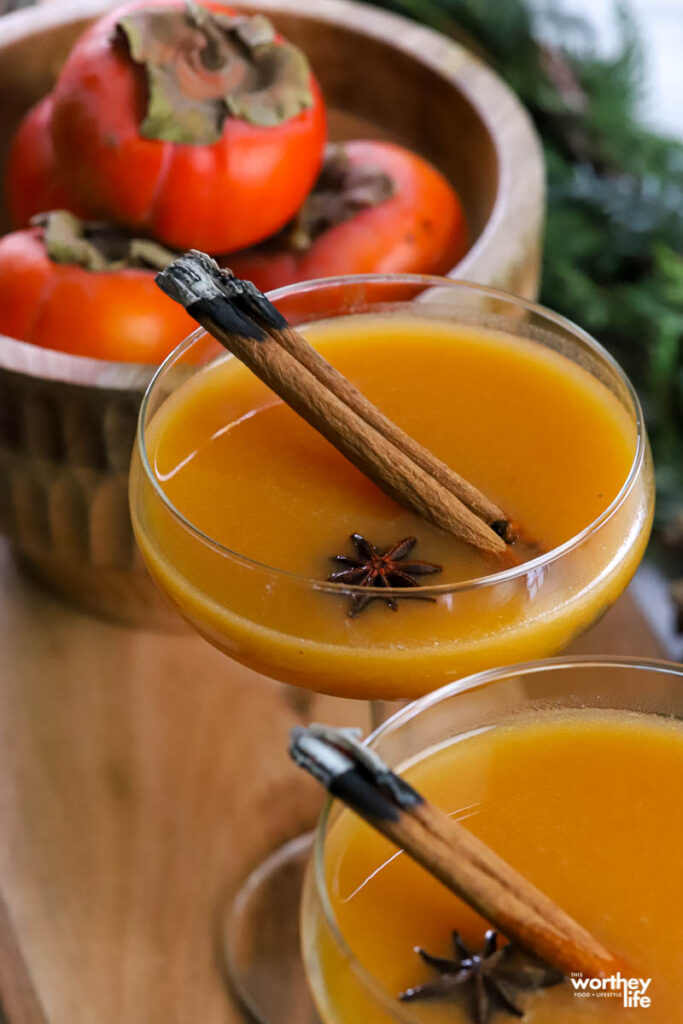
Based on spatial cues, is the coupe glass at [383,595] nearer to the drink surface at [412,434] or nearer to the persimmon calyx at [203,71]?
the drink surface at [412,434]

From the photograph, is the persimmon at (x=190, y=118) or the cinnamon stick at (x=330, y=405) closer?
the cinnamon stick at (x=330, y=405)

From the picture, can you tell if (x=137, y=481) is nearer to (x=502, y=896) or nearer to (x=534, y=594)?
(x=534, y=594)

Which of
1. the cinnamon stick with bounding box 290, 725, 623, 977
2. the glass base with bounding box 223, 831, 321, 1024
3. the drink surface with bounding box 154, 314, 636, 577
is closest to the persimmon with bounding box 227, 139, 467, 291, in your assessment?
the drink surface with bounding box 154, 314, 636, 577

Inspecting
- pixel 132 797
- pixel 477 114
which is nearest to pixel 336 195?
pixel 477 114

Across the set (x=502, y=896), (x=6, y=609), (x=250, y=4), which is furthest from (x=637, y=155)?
(x=502, y=896)

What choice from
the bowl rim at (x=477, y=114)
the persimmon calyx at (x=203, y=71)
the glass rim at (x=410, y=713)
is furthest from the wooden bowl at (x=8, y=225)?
the glass rim at (x=410, y=713)

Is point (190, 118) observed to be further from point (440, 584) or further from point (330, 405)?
point (440, 584)

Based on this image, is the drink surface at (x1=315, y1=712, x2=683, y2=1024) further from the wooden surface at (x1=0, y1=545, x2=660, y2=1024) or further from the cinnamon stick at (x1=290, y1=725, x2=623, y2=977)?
the wooden surface at (x1=0, y1=545, x2=660, y2=1024)
